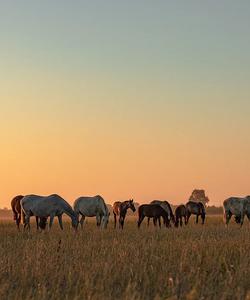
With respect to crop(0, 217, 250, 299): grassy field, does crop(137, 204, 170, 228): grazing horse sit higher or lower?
higher

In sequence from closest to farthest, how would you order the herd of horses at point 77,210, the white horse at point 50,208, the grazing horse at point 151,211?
the white horse at point 50,208 < the herd of horses at point 77,210 < the grazing horse at point 151,211

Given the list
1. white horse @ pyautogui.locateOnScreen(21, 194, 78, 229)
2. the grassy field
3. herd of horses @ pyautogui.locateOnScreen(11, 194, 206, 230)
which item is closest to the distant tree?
herd of horses @ pyautogui.locateOnScreen(11, 194, 206, 230)

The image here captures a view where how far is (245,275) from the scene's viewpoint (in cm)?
905

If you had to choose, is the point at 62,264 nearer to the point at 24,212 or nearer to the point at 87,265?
the point at 87,265

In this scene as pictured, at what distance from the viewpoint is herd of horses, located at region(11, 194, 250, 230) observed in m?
26.8

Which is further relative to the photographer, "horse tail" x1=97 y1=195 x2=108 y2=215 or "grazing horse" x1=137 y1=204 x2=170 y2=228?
"grazing horse" x1=137 y1=204 x2=170 y2=228

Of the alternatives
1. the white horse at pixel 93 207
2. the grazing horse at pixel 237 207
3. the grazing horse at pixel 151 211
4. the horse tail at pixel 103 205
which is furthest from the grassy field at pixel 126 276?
the grazing horse at pixel 237 207

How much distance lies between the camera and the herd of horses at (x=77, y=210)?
26.8m

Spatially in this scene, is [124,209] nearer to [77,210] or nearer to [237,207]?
[77,210]

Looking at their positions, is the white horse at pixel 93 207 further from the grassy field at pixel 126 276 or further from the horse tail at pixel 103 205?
the grassy field at pixel 126 276

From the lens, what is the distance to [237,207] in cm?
3653

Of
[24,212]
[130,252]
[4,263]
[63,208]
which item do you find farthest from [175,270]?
[24,212]

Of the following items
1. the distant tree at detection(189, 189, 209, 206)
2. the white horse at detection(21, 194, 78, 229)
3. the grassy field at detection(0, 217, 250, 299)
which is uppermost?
the distant tree at detection(189, 189, 209, 206)

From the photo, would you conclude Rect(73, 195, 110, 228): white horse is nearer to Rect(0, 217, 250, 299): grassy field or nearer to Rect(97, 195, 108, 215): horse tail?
Rect(97, 195, 108, 215): horse tail
